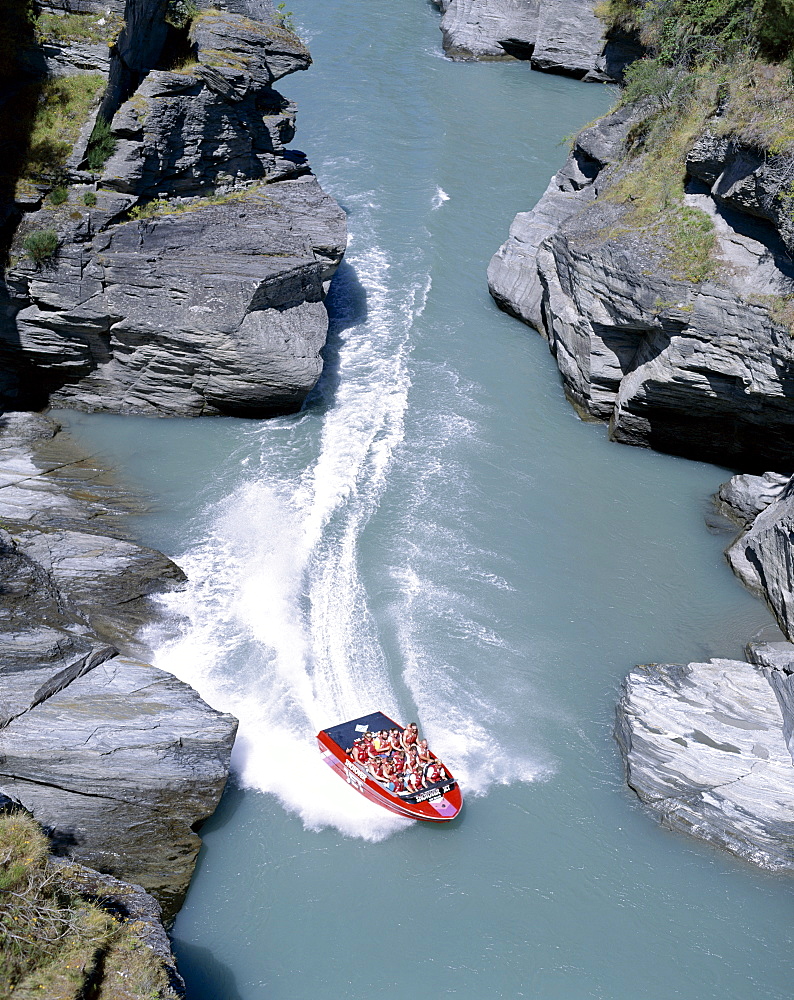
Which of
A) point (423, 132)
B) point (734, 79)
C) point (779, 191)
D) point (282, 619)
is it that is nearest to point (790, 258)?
point (779, 191)

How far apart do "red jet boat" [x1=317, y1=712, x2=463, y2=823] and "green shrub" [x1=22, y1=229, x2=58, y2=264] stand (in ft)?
47.8

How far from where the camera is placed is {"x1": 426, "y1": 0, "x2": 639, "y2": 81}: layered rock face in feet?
155

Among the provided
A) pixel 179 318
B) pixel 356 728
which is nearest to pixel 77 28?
pixel 179 318

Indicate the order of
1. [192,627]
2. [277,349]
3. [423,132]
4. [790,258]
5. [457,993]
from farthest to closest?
[423,132] → [277,349] → [790,258] → [192,627] → [457,993]

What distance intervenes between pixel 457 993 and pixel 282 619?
342 inches

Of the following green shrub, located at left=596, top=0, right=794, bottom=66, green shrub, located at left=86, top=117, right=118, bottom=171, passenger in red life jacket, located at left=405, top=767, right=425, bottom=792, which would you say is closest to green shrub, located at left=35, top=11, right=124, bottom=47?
green shrub, located at left=86, top=117, right=118, bottom=171

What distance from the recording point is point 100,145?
2369cm

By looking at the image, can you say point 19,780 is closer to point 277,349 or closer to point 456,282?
point 277,349

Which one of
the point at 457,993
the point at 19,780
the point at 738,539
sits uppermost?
the point at 738,539

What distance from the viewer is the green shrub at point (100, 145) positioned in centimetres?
2347

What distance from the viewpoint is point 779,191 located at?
67.7 feet

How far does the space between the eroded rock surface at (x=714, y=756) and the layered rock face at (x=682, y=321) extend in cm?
770

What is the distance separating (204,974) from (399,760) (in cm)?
496

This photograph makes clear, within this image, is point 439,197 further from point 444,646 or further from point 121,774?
point 121,774
